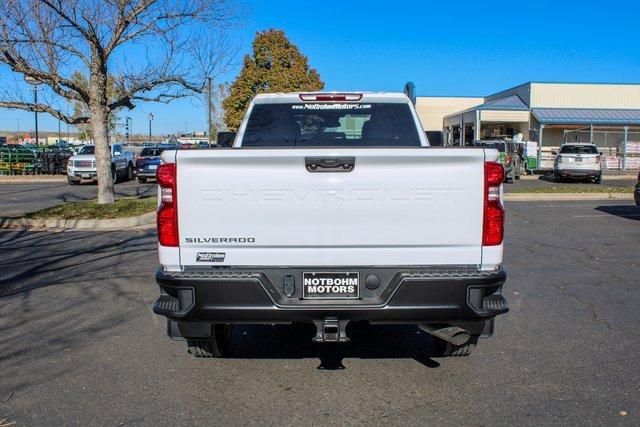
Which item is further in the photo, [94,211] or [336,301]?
[94,211]

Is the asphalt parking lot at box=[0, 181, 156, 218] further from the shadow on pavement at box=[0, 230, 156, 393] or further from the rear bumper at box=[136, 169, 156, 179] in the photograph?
the shadow on pavement at box=[0, 230, 156, 393]

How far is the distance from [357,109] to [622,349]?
3146 millimetres

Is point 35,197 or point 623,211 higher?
point 35,197

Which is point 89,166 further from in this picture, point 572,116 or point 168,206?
point 572,116

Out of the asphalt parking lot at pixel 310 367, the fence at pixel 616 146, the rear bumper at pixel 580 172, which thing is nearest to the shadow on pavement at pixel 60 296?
the asphalt parking lot at pixel 310 367

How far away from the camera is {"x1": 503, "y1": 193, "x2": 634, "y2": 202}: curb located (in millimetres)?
19312

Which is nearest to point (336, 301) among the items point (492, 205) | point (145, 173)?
point (492, 205)

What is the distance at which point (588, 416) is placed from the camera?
3.81 metres

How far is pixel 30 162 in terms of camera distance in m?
34.4

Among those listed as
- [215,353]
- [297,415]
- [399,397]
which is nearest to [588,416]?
[399,397]

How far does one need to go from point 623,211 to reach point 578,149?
1251 centimetres

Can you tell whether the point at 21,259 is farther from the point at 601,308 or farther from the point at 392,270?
the point at 601,308

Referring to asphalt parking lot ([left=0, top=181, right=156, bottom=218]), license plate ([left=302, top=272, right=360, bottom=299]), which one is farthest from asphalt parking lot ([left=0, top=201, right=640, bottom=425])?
asphalt parking lot ([left=0, top=181, right=156, bottom=218])

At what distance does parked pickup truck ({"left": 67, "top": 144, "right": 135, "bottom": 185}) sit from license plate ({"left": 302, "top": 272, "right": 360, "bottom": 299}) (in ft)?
75.2
